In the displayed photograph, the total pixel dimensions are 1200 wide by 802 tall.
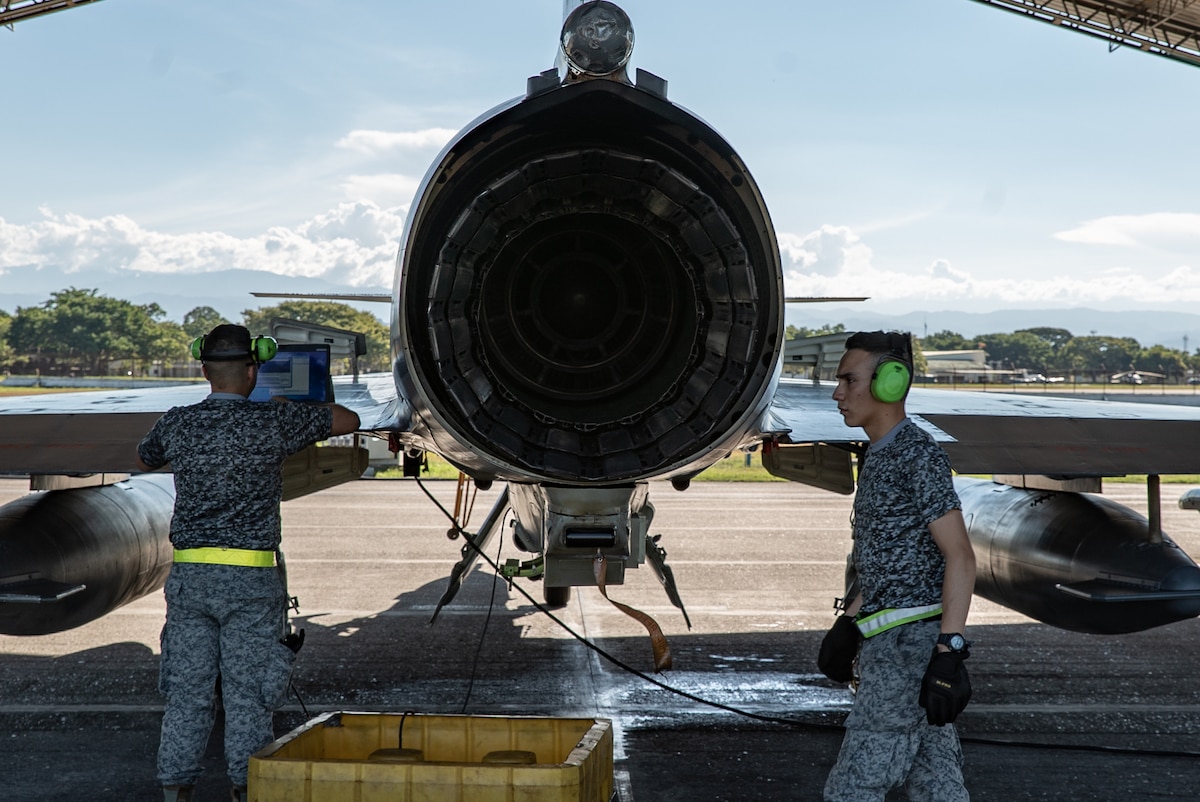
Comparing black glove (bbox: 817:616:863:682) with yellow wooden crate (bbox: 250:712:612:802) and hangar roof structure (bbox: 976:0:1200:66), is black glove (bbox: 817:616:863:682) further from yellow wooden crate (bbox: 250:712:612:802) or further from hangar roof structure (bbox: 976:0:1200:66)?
hangar roof structure (bbox: 976:0:1200:66)

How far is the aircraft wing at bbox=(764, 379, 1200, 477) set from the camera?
5.13 meters

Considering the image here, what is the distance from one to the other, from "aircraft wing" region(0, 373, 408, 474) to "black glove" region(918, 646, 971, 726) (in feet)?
7.67

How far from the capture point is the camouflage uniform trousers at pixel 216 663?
3.65 m

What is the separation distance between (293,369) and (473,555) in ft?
6.58

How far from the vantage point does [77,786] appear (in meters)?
4.55

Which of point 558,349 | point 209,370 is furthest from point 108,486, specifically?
point 558,349

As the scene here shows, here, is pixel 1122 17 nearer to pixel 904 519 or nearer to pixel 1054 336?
pixel 904 519

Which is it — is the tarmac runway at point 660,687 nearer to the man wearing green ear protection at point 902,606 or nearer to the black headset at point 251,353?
the man wearing green ear protection at point 902,606

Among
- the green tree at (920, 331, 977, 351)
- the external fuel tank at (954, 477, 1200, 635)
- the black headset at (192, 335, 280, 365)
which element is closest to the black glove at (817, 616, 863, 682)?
the black headset at (192, 335, 280, 365)

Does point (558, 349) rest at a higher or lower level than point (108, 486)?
higher

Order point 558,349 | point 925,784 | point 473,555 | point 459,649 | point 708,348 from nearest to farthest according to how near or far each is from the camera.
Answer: point 925,784 → point 708,348 → point 558,349 → point 473,555 → point 459,649

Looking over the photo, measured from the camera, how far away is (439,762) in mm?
3395

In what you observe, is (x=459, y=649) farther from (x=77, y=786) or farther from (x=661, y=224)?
(x=661, y=224)

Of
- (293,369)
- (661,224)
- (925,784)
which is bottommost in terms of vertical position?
(925,784)
